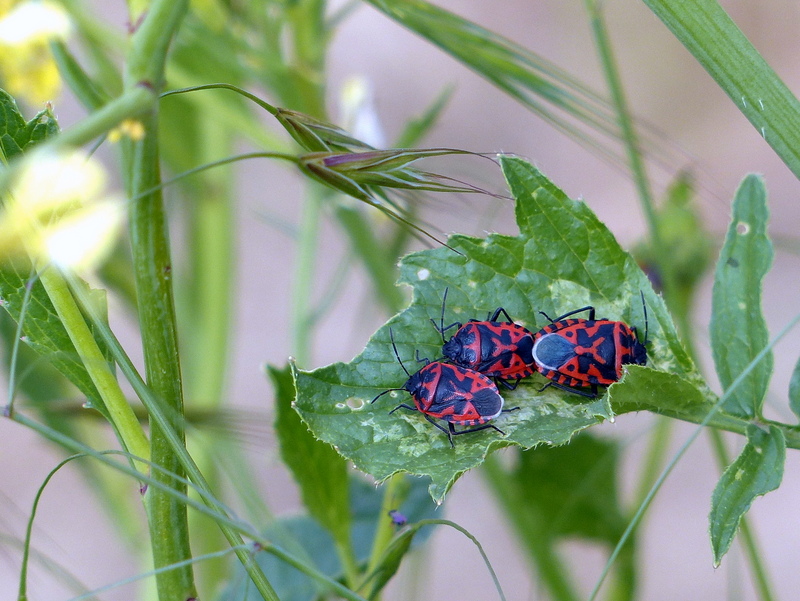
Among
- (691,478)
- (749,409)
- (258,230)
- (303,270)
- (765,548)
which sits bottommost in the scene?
(765,548)

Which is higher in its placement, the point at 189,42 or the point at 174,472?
the point at 189,42

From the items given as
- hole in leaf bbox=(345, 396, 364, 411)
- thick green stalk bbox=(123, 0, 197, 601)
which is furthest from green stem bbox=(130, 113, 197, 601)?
hole in leaf bbox=(345, 396, 364, 411)

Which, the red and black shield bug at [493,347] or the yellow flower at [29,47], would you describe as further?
the yellow flower at [29,47]

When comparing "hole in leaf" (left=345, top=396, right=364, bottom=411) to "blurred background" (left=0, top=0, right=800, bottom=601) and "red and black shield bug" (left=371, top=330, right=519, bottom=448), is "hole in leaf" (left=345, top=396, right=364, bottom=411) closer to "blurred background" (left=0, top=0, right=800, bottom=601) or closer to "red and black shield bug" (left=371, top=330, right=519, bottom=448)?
"red and black shield bug" (left=371, top=330, right=519, bottom=448)

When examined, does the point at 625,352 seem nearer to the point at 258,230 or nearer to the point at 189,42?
the point at 189,42

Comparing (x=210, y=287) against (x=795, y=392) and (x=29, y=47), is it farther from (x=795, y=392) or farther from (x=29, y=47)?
(x=795, y=392)

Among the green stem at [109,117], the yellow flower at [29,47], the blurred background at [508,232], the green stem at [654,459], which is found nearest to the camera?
the green stem at [109,117]

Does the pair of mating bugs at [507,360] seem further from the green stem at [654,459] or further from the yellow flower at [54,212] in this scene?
the green stem at [654,459]

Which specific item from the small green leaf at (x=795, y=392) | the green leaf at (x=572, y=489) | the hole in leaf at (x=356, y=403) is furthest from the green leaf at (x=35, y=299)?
the green leaf at (x=572, y=489)

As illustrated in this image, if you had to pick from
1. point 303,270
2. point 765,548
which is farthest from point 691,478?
point 303,270
